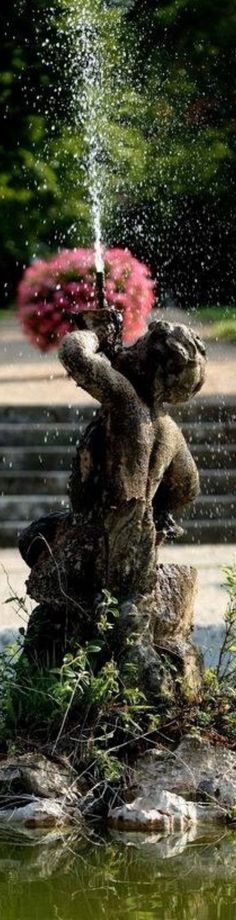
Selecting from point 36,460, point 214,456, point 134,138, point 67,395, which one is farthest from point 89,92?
point 36,460

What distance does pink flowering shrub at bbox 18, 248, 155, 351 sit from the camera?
525 inches

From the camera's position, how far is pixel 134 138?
18500 mm

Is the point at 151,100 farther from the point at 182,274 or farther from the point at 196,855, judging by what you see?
the point at 196,855

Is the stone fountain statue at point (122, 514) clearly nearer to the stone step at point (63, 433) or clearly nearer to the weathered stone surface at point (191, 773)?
the weathered stone surface at point (191, 773)

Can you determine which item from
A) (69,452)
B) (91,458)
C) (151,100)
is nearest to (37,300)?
(69,452)

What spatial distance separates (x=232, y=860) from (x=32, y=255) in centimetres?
1245

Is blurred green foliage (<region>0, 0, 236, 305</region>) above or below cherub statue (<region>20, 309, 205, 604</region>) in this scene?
above

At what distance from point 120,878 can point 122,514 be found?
0.97 m

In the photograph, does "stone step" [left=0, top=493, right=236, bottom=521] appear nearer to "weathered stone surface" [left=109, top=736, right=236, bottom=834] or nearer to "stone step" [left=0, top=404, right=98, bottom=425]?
"stone step" [left=0, top=404, right=98, bottom=425]

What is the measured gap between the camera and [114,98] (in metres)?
18.9

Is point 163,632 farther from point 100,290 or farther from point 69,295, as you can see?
point 69,295

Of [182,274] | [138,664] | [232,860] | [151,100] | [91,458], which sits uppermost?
[151,100]

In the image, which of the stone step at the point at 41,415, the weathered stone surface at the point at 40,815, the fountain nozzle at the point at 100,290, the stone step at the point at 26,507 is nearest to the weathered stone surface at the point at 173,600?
the weathered stone surface at the point at 40,815

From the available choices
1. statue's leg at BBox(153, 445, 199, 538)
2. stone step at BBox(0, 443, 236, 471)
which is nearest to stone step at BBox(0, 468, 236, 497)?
stone step at BBox(0, 443, 236, 471)
